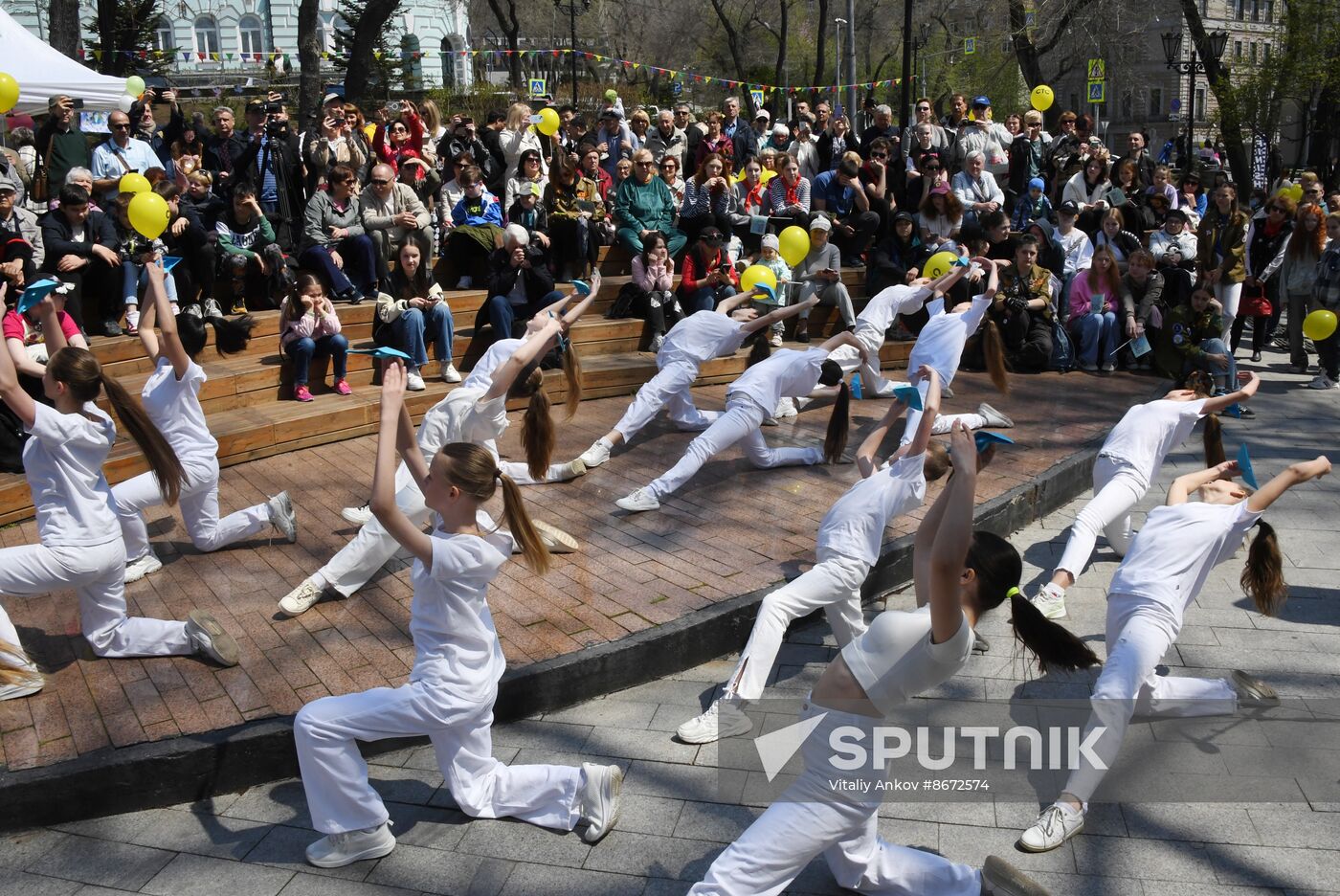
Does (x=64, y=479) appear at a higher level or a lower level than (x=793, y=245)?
lower

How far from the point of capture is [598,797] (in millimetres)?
4262

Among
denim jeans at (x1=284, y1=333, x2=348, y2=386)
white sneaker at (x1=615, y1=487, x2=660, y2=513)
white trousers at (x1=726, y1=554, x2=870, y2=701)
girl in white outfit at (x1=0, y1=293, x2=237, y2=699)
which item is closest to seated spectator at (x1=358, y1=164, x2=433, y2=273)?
denim jeans at (x1=284, y1=333, x2=348, y2=386)

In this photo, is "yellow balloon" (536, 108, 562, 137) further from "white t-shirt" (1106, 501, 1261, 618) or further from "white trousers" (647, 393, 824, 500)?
"white t-shirt" (1106, 501, 1261, 618)

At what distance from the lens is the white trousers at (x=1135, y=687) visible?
4.43 metres

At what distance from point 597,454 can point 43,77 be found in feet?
33.6

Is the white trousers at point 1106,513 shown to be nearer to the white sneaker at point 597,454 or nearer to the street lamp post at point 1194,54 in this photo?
the white sneaker at point 597,454

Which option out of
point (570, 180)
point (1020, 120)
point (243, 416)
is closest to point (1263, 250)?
point (1020, 120)

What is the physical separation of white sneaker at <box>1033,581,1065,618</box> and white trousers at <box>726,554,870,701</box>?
4.32ft

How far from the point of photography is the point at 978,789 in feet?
15.3

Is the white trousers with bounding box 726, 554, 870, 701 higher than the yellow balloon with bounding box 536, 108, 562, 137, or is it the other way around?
the yellow balloon with bounding box 536, 108, 562, 137

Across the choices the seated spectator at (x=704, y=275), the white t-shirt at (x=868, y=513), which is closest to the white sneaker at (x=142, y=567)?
the white t-shirt at (x=868, y=513)

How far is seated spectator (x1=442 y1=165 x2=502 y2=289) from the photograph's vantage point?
1164 centimetres

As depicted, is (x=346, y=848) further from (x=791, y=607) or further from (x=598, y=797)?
(x=791, y=607)

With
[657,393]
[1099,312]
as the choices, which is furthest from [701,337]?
[1099,312]
